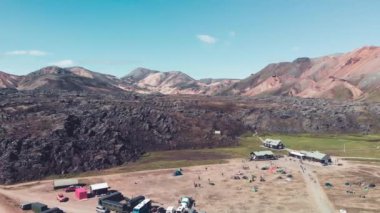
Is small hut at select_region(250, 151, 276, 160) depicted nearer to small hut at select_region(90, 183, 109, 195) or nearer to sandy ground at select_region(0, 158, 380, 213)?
sandy ground at select_region(0, 158, 380, 213)

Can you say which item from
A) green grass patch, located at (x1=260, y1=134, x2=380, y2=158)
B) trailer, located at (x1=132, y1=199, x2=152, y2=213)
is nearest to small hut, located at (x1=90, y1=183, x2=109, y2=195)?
trailer, located at (x1=132, y1=199, x2=152, y2=213)

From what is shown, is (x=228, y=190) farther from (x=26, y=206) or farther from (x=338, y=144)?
(x=338, y=144)

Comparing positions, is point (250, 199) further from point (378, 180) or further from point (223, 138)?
point (223, 138)

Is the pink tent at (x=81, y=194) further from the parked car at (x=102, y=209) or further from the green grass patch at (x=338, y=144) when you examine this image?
the green grass patch at (x=338, y=144)

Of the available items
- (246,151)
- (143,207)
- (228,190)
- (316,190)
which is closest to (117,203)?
(143,207)

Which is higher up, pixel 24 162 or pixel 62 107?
pixel 62 107

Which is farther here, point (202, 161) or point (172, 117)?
point (172, 117)

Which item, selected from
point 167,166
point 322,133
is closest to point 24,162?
point 167,166
